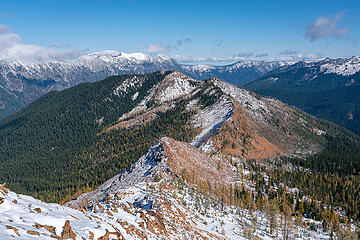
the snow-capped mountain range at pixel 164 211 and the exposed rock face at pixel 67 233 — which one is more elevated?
the exposed rock face at pixel 67 233

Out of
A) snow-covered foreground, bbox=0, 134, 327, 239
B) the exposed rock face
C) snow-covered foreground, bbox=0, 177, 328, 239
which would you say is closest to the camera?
the exposed rock face

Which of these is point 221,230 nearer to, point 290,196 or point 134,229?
point 134,229

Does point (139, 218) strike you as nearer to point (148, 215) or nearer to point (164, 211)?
point (148, 215)

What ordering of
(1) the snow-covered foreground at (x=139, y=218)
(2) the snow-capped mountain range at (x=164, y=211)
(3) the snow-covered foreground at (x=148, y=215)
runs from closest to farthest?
(1) the snow-covered foreground at (x=139, y=218) → (3) the snow-covered foreground at (x=148, y=215) → (2) the snow-capped mountain range at (x=164, y=211)

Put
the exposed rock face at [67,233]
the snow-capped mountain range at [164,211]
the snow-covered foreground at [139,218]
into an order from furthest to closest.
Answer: the snow-capped mountain range at [164,211]
the snow-covered foreground at [139,218]
the exposed rock face at [67,233]

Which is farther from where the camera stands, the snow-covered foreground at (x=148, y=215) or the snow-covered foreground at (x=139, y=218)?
the snow-covered foreground at (x=148, y=215)

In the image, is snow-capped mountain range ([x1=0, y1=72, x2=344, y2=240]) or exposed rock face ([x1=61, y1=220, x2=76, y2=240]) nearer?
exposed rock face ([x1=61, y1=220, x2=76, y2=240])

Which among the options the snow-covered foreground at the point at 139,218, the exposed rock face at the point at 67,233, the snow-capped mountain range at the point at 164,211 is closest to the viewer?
the exposed rock face at the point at 67,233

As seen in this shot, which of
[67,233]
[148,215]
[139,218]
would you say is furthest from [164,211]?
[67,233]

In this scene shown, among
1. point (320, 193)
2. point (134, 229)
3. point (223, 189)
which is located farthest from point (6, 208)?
point (320, 193)

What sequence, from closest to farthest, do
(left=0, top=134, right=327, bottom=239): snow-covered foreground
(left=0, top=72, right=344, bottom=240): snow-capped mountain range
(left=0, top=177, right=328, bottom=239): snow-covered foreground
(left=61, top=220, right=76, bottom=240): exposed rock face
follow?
(left=61, top=220, right=76, bottom=240): exposed rock face → (left=0, top=177, right=328, bottom=239): snow-covered foreground → (left=0, top=134, right=327, bottom=239): snow-covered foreground → (left=0, top=72, right=344, bottom=240): snow-capped mountain range

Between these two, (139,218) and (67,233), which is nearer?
(67,233)

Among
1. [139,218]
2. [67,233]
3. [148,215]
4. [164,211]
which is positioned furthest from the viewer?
[164,211]

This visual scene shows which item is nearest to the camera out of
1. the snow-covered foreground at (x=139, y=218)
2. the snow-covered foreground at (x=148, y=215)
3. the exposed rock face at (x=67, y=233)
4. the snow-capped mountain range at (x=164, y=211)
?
the exposed rock face at (x=67, y=233)
